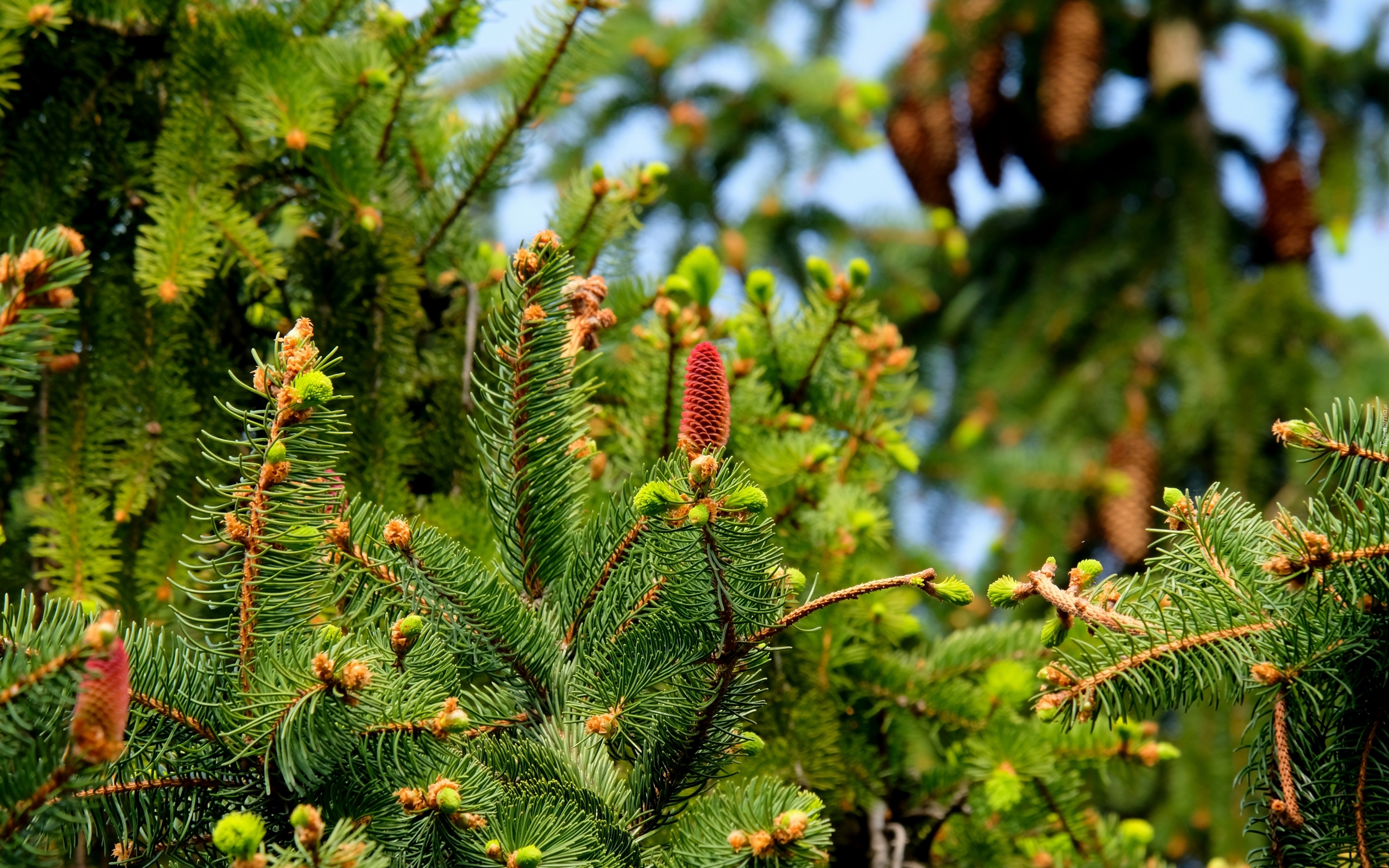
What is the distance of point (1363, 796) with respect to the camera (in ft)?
2.81

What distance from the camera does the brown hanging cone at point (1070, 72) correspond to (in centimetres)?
311

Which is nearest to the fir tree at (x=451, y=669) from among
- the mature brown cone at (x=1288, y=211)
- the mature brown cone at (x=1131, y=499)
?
the mature brown cone at (x=1131, y=499)

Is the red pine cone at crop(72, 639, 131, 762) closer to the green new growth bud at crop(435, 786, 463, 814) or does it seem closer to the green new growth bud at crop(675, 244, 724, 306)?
the green new growth bud at crop(435, 786, 463, 814)

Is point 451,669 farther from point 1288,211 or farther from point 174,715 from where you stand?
point 1288,211

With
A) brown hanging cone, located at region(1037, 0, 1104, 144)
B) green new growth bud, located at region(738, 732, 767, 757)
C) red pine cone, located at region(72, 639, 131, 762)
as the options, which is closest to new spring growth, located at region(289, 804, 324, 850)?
red pine cone, located at region(72, 639, 131, 762)

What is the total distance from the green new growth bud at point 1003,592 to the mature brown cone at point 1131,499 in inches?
79.2

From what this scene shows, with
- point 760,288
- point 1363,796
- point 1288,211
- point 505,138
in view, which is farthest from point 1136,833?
point 1288,211

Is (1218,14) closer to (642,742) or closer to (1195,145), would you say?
(1195,145)

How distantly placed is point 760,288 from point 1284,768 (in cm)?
81

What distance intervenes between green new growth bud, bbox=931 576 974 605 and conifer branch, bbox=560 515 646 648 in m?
0.22

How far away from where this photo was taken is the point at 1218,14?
3438 mm

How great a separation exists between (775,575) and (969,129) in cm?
286

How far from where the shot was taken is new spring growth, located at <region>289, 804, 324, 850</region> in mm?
653

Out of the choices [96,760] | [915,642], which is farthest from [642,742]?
[915,642]
